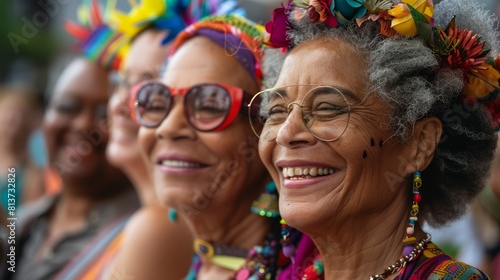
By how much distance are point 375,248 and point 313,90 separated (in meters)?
0.61

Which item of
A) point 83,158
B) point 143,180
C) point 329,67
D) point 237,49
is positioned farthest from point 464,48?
point 83,158

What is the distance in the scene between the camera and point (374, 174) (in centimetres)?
273

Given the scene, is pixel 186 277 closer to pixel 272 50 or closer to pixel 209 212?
pixel 209 212

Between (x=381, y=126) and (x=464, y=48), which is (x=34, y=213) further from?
→ (x=464, y=48)

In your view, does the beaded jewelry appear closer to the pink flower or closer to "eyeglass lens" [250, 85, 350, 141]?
"eyeglass lens" [250, 85, 350, 141]

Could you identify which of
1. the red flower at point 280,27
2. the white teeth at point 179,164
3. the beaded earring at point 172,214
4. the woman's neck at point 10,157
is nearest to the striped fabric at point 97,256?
the beaded earring at point 172,214

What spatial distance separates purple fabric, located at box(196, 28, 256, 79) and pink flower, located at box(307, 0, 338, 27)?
728 millimetres

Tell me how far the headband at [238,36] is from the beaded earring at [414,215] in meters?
1.03

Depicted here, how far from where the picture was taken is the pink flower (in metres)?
2.85

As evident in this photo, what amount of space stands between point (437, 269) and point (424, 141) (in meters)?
0.47

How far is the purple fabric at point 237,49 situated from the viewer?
356 cm

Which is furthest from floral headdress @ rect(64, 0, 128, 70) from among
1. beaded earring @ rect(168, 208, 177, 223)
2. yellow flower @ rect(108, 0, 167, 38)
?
beaded earring @ rect(168, 208, 177, 223)

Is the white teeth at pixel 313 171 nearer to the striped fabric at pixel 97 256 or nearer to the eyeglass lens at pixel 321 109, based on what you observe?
the eyeglass lens at pixel 321 109

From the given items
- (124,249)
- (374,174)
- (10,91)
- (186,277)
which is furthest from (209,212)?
(10,91)
